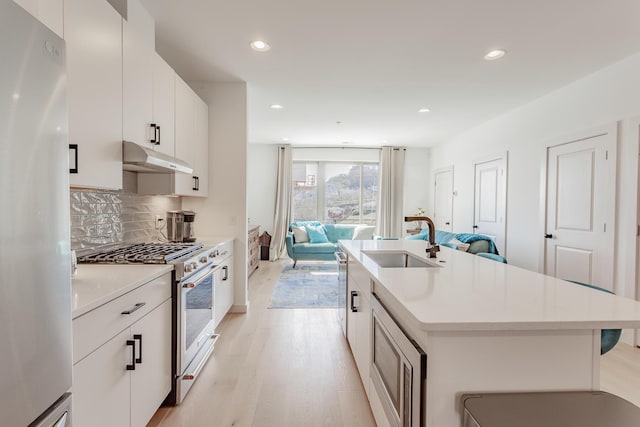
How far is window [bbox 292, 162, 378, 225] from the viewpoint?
23.1ft

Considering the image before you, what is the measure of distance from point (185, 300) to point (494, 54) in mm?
3200

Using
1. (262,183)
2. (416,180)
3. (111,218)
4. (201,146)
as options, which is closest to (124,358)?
(111,218)

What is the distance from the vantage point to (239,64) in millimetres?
2914

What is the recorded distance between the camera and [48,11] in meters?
1.22

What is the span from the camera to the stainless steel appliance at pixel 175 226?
2744 millimetres

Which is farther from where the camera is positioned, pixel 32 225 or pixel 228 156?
pixel 228 156

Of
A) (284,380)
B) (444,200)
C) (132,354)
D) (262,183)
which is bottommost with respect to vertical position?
(284,380)

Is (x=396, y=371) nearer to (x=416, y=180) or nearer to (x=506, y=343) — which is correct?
(x=506, y=343)

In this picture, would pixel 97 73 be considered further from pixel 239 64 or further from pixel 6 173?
pixel 239 64

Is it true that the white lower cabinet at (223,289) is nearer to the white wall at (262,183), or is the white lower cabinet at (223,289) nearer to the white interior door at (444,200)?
the white wall at (262,183)

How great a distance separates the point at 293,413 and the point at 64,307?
145 centimetres

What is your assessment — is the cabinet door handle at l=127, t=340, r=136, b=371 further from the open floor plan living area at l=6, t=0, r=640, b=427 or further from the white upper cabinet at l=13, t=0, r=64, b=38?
the white upper cabinet at l=13, t=0, r=64, b=38

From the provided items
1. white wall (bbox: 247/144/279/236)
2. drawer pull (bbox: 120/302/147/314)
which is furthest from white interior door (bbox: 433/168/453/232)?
drawer pull (bbox: 120/302/147/314)

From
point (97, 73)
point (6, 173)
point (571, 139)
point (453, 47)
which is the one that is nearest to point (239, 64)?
point (97, 73)
